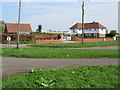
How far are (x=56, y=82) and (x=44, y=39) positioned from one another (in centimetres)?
3480

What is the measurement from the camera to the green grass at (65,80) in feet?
20.7

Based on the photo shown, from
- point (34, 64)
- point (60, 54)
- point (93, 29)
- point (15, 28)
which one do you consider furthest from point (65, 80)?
point (93, 29)

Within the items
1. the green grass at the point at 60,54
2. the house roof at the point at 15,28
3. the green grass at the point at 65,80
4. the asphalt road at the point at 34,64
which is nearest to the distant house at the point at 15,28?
the house roof at the point at 15,28

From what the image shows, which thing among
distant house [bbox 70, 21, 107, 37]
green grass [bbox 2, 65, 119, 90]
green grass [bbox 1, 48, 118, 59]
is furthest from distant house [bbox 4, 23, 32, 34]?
green grass [bbox 2, 65, 119, 90]

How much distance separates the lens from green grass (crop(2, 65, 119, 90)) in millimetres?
6324

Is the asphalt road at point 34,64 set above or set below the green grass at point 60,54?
below

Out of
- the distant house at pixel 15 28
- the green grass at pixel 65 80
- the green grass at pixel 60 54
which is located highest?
the distant house at pixel 15 28

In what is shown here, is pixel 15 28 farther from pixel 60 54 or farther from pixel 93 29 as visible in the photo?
pixel 60 54

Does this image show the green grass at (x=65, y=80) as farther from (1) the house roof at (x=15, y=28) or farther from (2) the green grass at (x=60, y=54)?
(1) the house roof at (x=15, y=28)

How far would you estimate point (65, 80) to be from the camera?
6789 mm

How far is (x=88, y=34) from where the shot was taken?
76938 mm

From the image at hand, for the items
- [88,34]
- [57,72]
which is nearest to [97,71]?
[57,72]

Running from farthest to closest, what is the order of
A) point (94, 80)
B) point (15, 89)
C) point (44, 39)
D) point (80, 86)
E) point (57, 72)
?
1. point (44, 39)
2. point (57, 72)
3. point (94, 80)
4. point (80, 86)
5. point (15, 89)

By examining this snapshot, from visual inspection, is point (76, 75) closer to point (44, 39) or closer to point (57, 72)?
point (57, 72)
